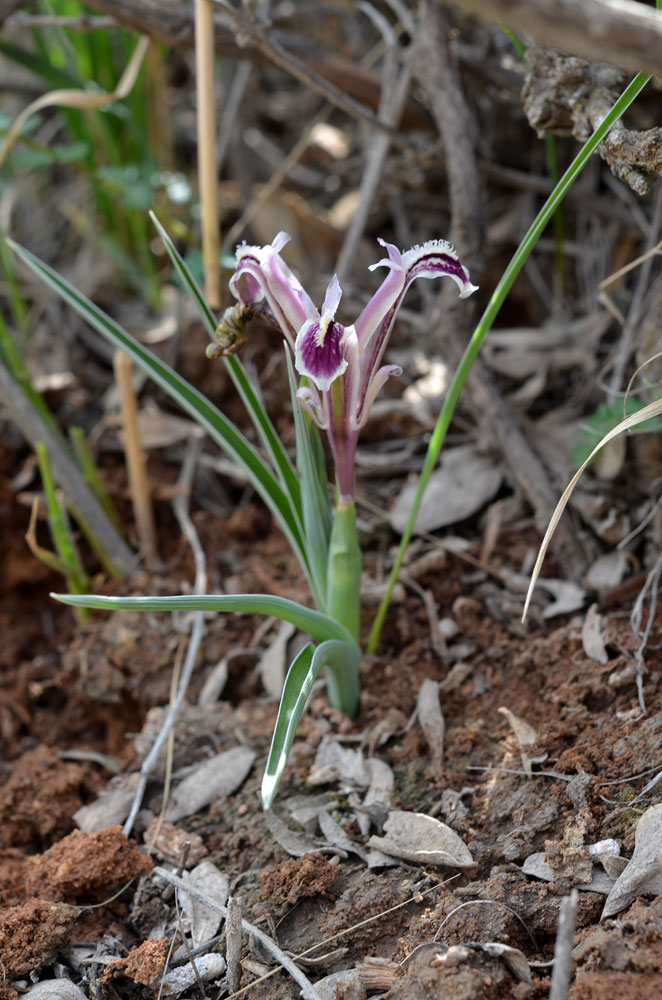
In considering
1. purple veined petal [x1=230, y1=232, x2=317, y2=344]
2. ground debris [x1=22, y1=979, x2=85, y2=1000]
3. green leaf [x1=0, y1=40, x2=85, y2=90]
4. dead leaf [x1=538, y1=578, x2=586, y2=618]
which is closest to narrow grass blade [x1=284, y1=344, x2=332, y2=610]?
purple veined petal [x1=230, y1=232, x2=317, y2=344]

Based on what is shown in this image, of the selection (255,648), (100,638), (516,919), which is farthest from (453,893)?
(100,638)

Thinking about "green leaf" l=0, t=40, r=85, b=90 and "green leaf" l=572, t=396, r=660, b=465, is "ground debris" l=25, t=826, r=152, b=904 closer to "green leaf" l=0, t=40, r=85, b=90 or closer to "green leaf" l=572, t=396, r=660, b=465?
"green leaf" l=572, t=396, r=660, b=465

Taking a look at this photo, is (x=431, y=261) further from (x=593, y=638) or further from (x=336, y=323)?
(x=593, y=638)

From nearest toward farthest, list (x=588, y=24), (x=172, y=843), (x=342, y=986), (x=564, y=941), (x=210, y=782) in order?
(x=588, y=24), (x=564, y=941), (x=342, y=986), (x=172, y=843), (x=210, y=782)

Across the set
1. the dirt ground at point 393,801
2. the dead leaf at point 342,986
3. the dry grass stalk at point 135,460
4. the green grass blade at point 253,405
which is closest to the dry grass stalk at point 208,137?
the dry grass stalk at point 135,460

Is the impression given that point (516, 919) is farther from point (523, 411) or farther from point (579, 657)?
point (523, 411)

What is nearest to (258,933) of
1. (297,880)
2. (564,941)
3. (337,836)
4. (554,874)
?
(297,880)

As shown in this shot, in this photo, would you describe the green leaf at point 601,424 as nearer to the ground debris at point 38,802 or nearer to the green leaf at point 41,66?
the ground debris at point 38,802

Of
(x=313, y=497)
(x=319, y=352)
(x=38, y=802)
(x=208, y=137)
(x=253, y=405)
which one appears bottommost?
(x=38, y=802)
